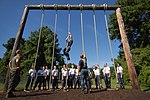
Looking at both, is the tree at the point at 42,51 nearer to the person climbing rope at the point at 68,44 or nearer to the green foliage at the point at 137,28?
the green foliage at the point at 137,28

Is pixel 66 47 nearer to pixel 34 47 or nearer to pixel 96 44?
pixel 96 44

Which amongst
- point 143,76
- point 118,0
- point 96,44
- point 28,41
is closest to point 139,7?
point 118,0

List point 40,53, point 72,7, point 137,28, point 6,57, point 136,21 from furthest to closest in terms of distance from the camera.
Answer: point 6,57 < point 40,53 < point 137,28 < point 136,21 < point 72,7

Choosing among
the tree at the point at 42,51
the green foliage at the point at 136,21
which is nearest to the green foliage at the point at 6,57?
the tree at the point at 42,51

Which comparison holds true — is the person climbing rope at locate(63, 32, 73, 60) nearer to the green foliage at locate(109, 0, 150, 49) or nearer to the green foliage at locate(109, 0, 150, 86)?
the green foliage at locate(109, 0, 150, 86)

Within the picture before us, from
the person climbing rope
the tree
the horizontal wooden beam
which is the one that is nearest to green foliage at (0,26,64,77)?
the tree

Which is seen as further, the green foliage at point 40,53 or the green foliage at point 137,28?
the green foliage at point 40,53

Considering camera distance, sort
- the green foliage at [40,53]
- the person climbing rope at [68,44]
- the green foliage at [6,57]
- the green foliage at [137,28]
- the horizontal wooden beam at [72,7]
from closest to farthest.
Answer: the person climbing rope at [68,44]
the horizontal wooden beam at [72,7]
the green foliage at [137,28]
the green foliage at [40,53]
the green foliage at [6,57]

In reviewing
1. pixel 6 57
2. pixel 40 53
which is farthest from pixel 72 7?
pixel 6 57

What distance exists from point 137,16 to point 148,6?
2.30 metres

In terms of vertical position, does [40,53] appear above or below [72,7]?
above

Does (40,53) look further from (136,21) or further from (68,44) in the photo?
(68,44)

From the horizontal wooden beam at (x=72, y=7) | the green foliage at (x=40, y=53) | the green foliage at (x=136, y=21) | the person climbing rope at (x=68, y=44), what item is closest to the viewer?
the person climbing rope at (x=68, y=44)

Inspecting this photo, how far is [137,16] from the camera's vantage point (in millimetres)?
30250
